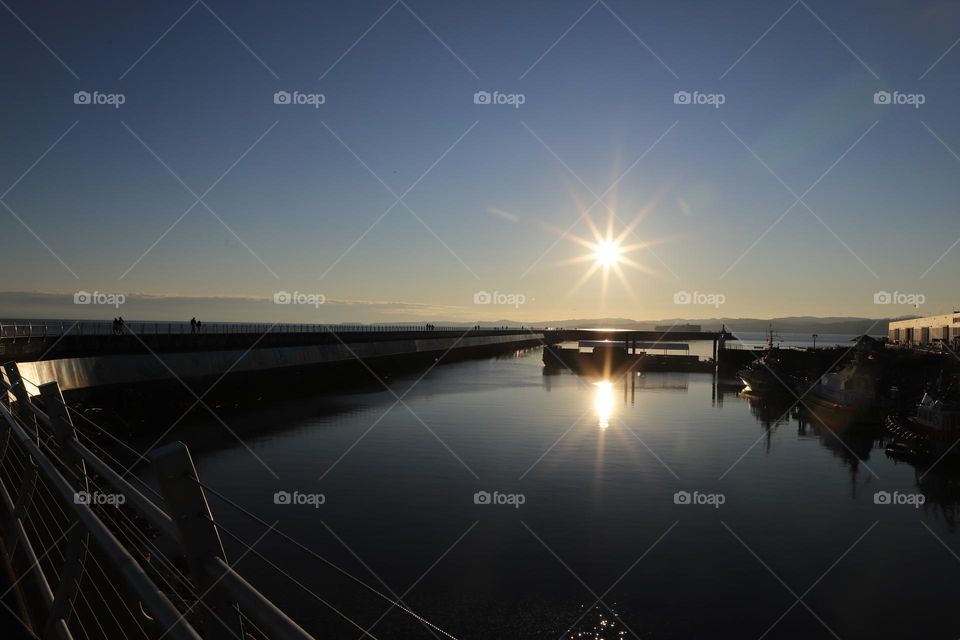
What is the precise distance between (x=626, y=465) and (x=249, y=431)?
63.6 feet

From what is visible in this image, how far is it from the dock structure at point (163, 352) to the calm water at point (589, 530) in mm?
6536

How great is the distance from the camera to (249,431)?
38531mm

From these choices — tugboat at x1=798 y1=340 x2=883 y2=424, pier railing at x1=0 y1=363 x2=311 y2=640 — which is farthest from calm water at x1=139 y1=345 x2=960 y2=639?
tugboat at x1=798 y1=340 x2=883 y2=424

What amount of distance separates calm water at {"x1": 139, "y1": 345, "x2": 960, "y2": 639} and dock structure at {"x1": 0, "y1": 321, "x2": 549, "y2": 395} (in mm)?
6536

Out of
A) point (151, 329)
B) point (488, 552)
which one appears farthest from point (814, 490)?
point (151, 329)

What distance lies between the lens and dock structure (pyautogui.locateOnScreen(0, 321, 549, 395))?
37.0 metres

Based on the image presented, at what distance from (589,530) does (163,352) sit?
3600 centimetres

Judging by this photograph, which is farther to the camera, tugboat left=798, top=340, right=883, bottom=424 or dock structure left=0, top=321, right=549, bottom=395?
tugboat left=798, top=340, right=883, bottom=424

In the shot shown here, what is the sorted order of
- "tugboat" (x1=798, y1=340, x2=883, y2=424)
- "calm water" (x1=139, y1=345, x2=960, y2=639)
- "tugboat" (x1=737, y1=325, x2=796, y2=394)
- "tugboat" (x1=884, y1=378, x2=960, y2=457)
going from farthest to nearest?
1. "tugboat" (x1=737, y1=325, x2=796, y2=394)
2. "tugboat" (x1=798, y1=340, x2=883, y2=424)
3. "tugboat" (x1=884, y1=378, x2=960, y2=457)
4. "calm water" (x1=139, y1=345, x2=960, y2=639)

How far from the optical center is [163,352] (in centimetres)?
4844

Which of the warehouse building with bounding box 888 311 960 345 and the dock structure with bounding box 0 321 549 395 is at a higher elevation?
the warehouse building with bounding box 888 311 960 345

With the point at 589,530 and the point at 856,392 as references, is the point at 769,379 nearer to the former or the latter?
the point at 856,392

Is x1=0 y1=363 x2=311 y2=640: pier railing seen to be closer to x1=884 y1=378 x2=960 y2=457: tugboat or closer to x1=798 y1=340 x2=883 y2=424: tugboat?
x1=884 y1=378 x2=960 y2=457: tugboat

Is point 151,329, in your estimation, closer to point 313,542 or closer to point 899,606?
point 313,542
